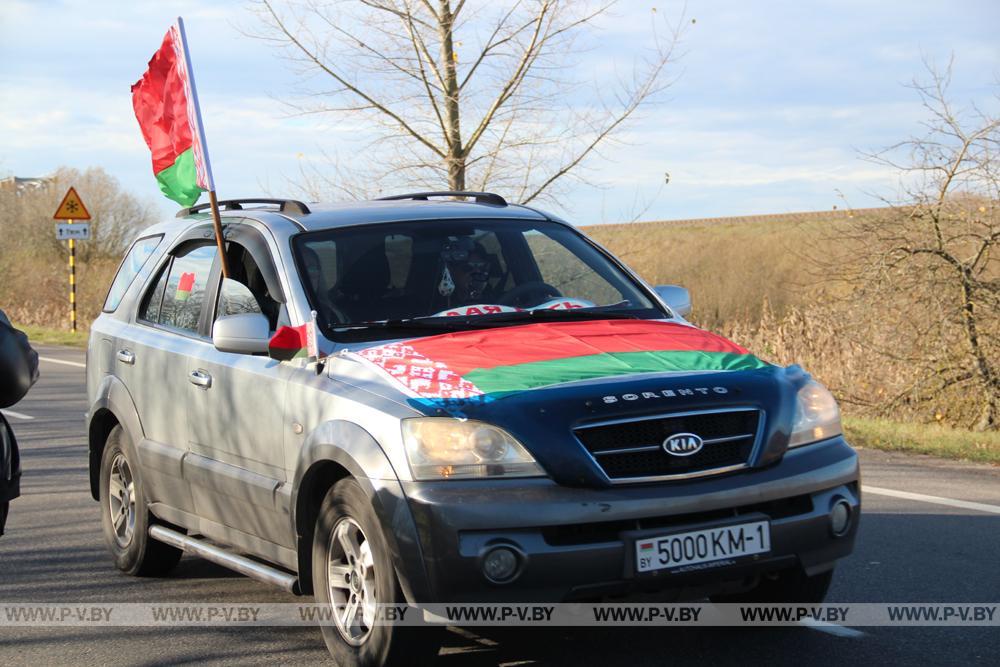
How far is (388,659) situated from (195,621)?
1626mm

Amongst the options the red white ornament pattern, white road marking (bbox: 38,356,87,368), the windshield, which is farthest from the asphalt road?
white road marking (bbox: 38,356,87,368)

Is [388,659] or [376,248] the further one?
[376,248]

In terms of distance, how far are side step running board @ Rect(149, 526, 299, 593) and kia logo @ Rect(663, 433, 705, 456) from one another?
155 cm

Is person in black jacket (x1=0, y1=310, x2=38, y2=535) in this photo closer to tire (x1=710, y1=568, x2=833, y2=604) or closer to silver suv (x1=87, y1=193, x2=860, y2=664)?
silver suv (x1=87, y1=193, x2=860, y2=664)

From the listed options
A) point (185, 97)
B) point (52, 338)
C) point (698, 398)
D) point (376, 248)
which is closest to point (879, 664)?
point (698, 398)

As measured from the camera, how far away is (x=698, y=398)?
4.40 meters

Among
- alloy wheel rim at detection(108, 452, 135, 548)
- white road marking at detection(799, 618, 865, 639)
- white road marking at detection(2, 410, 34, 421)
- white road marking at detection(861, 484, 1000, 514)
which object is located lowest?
white road marking at detection(2, 410, 34, 421)

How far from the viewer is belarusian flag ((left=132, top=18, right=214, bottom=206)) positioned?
655cm

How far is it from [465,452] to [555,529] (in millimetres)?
385

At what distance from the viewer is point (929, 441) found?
1084 centimetres

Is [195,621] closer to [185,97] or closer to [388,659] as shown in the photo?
[388,659]

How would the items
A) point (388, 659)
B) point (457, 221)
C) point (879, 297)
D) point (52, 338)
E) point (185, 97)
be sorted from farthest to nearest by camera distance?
point (52, 338)
point (879, 297)
point (185, 97)
point (457, 221)
point (388, 659)

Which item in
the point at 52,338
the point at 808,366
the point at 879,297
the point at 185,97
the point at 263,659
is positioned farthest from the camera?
the point at 52,338

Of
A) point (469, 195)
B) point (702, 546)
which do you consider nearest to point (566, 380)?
point (702, 546)
